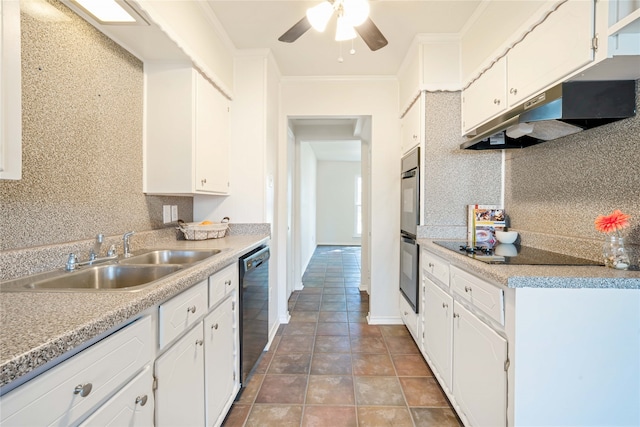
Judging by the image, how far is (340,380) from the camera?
6.76 feet

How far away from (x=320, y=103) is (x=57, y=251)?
2.54 metres

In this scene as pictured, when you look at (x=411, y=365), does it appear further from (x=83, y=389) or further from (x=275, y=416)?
(x=83, y=389)

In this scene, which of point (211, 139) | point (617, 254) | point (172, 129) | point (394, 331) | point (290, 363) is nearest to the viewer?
point (617, 254)

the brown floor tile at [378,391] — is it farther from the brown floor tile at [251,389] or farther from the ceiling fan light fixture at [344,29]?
the ceiling fan light fixture at [344,29]

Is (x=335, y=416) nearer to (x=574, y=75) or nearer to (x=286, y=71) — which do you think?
(x=574, y=75)

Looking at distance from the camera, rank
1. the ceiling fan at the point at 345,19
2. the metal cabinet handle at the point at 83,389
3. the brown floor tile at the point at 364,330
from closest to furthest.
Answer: the metal cabinet handle at the point at 83,389 < the ceiling fan at the point at 345,19 < the brown floor tile at the point at 364,330

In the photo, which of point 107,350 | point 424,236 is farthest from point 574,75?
point 107,350

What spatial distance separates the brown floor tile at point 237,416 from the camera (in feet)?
5.42

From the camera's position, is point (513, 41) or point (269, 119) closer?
point (513, 41)

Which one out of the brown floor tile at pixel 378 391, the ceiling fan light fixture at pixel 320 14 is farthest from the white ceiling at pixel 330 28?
the brown floor tile at pixel 378 391

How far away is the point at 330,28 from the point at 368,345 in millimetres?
2635

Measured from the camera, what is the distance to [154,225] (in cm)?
201

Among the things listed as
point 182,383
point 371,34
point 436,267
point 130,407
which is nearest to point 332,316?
point 436,267

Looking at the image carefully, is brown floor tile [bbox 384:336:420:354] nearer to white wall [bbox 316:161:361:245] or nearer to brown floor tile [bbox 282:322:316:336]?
brown floor tile [bbox 282:322:316:336]
